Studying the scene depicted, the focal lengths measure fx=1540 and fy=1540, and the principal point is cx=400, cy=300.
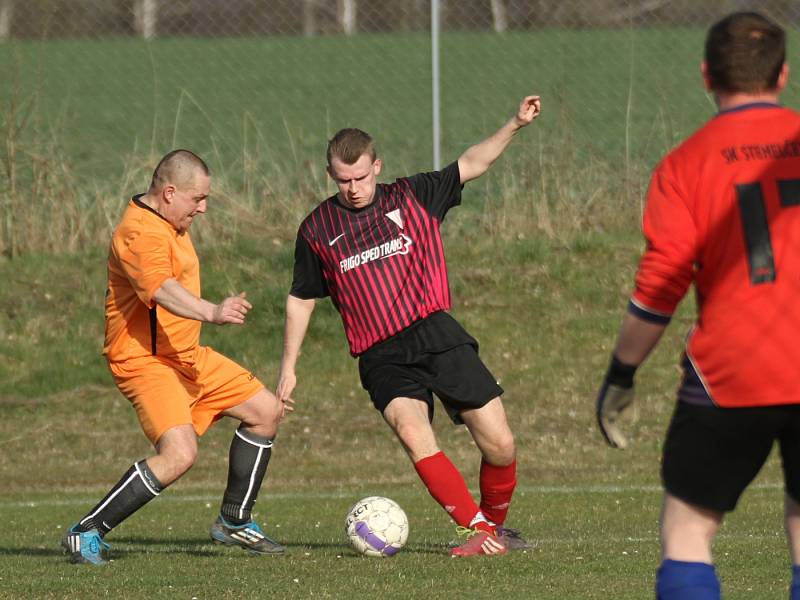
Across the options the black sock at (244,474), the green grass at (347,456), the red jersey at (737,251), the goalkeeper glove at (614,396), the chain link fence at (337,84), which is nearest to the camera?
the red jersey at (737,251)

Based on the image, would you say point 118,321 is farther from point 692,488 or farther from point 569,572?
point 692,488

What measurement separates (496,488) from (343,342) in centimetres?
651

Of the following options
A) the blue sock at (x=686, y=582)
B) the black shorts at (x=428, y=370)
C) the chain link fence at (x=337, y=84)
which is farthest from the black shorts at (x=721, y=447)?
the chain link fence at (x=337, y=84)

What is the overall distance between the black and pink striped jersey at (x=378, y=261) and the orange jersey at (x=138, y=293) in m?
0.61

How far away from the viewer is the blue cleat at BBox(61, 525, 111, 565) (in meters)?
7.66

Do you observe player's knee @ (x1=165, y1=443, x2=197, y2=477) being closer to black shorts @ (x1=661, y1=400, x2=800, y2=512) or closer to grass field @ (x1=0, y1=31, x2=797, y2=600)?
grass field @ (x1=0, y1=31, x2=797, y2=600)

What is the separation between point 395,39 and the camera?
19.5 metres

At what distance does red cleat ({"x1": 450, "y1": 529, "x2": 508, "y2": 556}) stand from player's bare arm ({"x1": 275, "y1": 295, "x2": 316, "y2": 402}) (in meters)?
1.18

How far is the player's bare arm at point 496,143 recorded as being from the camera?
7637 millimetres

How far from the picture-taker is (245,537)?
321 inches

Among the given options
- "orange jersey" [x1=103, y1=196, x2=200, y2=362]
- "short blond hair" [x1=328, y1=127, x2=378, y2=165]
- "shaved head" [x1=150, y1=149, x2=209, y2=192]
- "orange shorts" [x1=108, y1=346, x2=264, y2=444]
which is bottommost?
"orange shorts" [x1=108, y1=346, x2=264, y2=444]

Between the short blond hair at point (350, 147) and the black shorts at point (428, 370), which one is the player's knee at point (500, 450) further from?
the short blond hair at point (350, 147)

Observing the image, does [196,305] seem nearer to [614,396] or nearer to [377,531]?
[377,531]

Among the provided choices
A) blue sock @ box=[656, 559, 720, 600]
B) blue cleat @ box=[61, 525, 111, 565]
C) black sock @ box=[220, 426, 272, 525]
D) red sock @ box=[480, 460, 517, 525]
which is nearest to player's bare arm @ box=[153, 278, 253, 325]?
black sock @ box=[220, 426, 272, 525]
